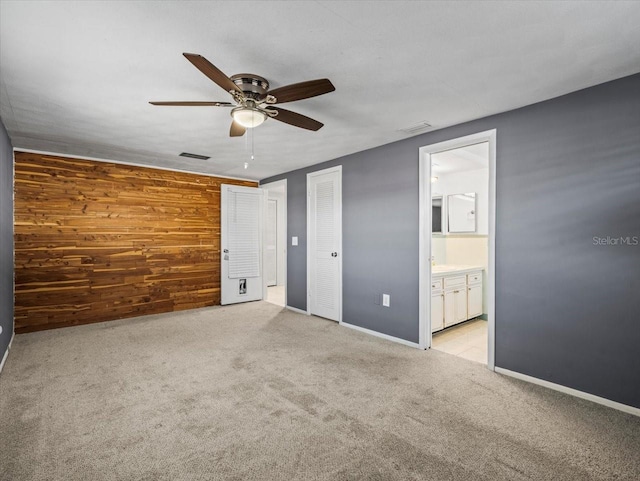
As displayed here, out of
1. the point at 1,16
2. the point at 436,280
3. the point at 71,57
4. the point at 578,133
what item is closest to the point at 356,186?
the point at 436,280

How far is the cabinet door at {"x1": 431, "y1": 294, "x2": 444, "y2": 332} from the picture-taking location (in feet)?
13.2

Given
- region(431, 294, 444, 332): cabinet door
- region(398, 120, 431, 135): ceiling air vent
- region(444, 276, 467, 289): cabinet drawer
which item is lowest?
region(431, 294, 444, 332): cabinet door

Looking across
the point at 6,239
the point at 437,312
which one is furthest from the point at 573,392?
the point at 6,239

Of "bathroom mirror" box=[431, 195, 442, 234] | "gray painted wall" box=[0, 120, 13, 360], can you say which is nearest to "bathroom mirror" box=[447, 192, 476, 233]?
"bathroom mirror" box=[431, 195, 442, 234]

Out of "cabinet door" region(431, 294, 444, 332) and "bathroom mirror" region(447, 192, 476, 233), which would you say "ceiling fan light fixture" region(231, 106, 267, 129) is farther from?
"bathroom mirror" region(447, 192, 476, 233)

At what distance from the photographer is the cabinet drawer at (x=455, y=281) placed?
4.21m

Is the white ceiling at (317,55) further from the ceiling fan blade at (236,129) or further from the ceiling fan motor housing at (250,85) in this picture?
the ceiling fan blade at (236,129)

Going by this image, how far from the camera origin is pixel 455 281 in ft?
14.3

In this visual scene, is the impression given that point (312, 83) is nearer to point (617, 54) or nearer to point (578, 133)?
point (617, 54)

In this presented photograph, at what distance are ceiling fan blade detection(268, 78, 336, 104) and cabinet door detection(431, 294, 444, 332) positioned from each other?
2854mm

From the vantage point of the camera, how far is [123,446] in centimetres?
197

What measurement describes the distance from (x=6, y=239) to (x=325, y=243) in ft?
12.2

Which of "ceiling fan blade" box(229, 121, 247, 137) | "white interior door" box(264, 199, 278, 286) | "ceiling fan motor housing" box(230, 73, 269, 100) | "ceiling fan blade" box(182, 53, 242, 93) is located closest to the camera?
"ceiling fan blade" box(182, 53, 242, 93)

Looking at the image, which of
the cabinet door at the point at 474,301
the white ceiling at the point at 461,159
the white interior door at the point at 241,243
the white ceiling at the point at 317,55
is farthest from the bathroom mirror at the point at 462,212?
the white interior door at the point at 241,243
